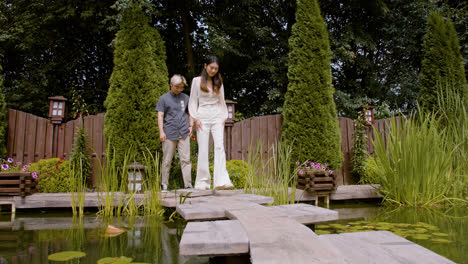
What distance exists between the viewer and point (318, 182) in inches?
174

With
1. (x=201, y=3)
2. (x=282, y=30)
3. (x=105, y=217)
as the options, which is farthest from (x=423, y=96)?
(x=105, y=217)

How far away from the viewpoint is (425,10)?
8906 millimetres

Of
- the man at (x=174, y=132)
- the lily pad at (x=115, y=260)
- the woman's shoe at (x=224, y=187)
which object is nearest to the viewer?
the lily pad at (x=115, y=260)

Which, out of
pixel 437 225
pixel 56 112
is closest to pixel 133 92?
pixel 56 112

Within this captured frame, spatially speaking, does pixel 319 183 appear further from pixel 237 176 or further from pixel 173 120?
pixel 173 120

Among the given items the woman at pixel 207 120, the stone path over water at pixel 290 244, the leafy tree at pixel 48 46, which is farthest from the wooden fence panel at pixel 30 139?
the stone path over water at pixel 290 244

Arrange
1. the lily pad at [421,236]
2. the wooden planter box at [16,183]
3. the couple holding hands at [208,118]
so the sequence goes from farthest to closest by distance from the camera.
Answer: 1. the wooden planter box at [16,183]
2. the couple holding hands at [208,118]
3. the lily pad at [421,236]

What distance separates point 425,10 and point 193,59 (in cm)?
705

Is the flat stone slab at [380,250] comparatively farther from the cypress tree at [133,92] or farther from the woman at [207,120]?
the cypress tree at [133,92]

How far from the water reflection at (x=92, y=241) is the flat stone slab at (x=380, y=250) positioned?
0.83m

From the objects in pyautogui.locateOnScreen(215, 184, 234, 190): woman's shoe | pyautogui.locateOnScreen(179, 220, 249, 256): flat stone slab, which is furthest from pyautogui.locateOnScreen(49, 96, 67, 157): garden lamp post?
pyautogui.locateOnScreen(179, 220, 249, 256): flat stone slab

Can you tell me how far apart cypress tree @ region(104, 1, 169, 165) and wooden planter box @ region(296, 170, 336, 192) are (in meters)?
2.72

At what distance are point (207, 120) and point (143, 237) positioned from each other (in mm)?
1780

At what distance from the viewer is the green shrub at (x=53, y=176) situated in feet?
15.8
